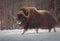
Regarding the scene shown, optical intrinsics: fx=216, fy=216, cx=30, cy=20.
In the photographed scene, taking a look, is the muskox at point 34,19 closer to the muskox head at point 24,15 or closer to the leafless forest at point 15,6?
the muskox head at point 24,15

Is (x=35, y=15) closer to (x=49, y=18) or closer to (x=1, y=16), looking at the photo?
(x=49, y=18)

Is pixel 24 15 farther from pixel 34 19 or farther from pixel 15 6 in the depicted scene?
pixel 15 6

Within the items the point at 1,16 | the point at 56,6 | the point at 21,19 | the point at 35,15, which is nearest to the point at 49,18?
the point at 35,15

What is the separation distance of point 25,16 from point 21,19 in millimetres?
57

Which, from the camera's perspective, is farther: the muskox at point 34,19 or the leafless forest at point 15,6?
the leafless forest at point 15,6

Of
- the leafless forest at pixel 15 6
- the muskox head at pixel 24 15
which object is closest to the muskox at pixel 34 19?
the muskox head at pixel 24 15

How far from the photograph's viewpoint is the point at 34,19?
2492 mm

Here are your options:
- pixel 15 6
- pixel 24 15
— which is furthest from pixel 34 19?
pixel 15 6

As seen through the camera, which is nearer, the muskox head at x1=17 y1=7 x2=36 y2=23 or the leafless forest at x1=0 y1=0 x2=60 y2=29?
the muskox head at x1=17 y1=7 x2=36 y2=23

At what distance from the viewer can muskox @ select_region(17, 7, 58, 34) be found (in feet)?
7.91

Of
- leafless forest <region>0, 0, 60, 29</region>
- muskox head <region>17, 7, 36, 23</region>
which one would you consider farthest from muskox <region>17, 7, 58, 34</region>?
leafless forest <region>0, 0, 60, 29</region>

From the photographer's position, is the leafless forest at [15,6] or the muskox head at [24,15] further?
the leafless forest at [15,6]

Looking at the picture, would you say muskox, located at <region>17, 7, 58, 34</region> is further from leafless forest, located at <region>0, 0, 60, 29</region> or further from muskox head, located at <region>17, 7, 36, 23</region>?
leafless forest, located at <region>0, 0, 60, 29</region>

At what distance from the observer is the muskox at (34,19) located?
2412 mm
